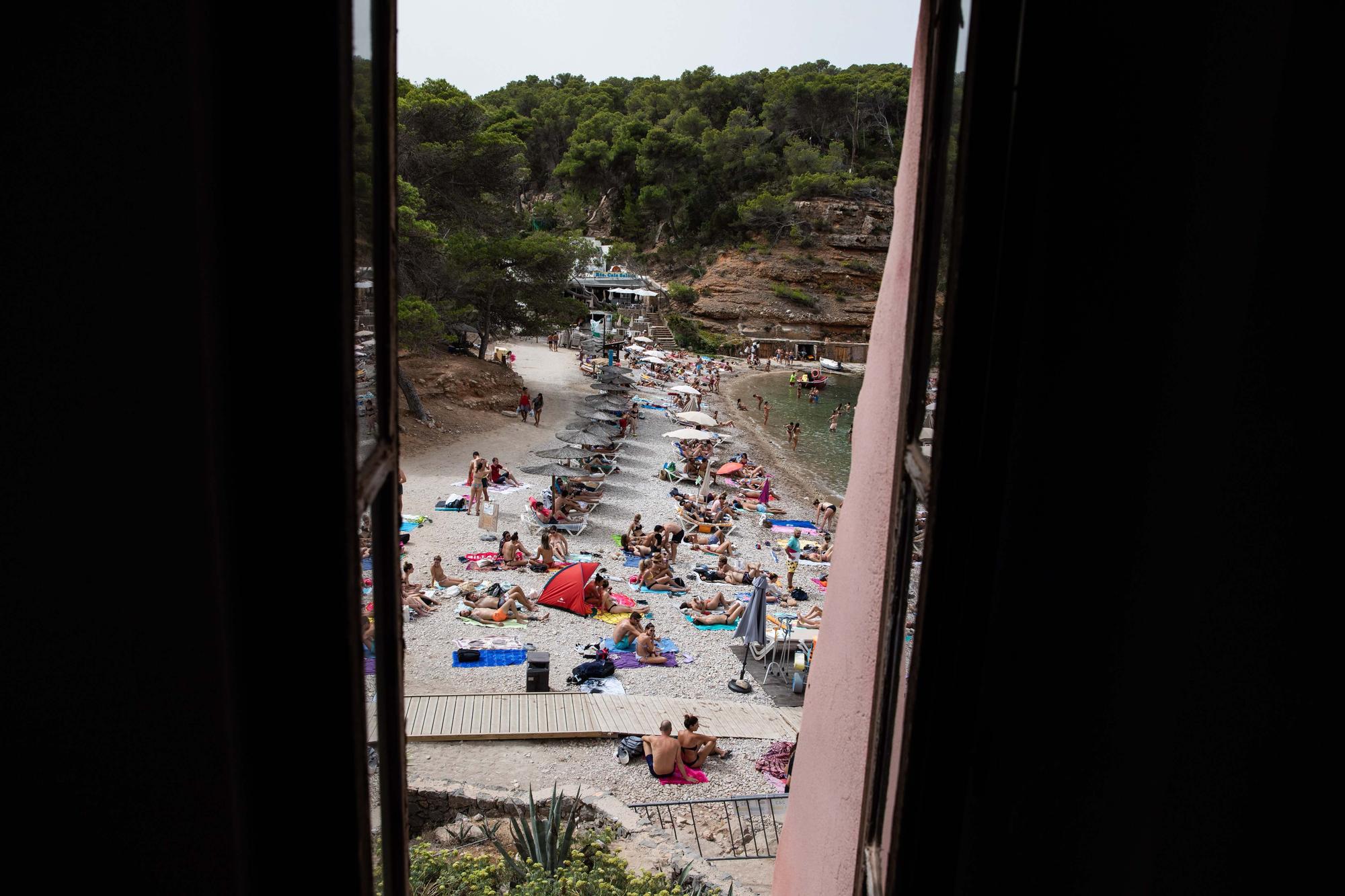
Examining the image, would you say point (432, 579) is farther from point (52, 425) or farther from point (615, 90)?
point (615, 90)

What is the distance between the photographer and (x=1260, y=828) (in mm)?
1146

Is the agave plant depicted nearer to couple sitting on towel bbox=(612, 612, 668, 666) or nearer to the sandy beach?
the sandy beach

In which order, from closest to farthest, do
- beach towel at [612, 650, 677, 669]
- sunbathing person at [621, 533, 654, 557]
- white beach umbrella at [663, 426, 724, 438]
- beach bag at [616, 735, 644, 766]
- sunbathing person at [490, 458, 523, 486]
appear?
1. beach bag at [616, 735, 644, 766]
2. beach towel at [612, 650, 677, 669]
3. sunbathing person at [621, 533, 654, 557]
4. sunbathing person at [490, 458, 523, 486]
5. white beach umbrella at [663, 426, 724, 438]

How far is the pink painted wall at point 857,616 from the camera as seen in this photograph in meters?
2.13

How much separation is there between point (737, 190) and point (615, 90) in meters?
20.3

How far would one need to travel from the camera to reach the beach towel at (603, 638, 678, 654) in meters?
10.4

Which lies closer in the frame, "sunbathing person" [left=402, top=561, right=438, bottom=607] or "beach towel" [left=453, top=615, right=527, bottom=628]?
"beach towel" [left=453, top=615, right=527, bottom=628]

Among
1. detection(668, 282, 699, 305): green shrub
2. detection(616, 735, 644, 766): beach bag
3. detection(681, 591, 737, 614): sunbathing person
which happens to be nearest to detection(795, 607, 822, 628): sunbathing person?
detection(681, 591, 737, 614): sunbathing person

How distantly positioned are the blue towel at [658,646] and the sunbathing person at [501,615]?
1.00m

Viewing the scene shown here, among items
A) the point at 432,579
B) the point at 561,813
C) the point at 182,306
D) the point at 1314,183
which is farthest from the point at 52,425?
the point at 432,579

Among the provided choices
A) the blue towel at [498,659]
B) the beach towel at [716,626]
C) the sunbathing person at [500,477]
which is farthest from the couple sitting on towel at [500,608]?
the sunbathing person at [500,477]

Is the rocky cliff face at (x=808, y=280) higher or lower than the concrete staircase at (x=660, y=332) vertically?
higher

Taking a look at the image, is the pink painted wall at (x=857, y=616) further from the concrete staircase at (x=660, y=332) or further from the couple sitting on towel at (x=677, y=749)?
the concrete staircase at (x=660, y=332)

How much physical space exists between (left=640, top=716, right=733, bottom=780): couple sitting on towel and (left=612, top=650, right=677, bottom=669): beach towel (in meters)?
2.40
